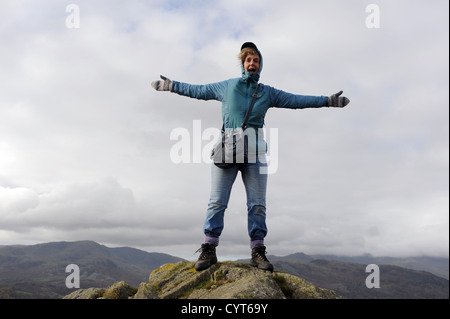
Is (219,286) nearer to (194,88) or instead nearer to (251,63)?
(194,88)

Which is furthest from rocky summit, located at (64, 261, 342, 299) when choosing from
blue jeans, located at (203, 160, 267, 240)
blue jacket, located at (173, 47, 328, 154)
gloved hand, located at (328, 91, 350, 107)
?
gloved hand, located at (328, 91, 350, 107)

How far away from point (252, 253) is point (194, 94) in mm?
4556

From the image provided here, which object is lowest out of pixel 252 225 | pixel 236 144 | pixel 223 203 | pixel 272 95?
pixel 252 225

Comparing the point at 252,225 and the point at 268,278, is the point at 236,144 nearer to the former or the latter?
the point at 252,225

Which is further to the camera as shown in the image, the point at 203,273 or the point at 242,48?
the point at 242,48

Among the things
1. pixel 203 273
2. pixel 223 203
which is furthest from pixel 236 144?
pixel 203 273

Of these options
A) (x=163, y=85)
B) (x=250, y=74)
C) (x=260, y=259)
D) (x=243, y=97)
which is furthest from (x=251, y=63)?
(x=260, y=259)

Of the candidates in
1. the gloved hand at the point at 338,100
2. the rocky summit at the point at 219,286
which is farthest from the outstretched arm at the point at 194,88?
the rocky summit at the point at 219,286

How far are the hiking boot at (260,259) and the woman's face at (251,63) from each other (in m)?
4.64

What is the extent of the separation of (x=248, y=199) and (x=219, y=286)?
2266 millimetres

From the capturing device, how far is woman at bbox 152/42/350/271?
27.1 ft

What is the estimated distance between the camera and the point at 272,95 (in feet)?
29.1

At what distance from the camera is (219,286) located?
290 inches
